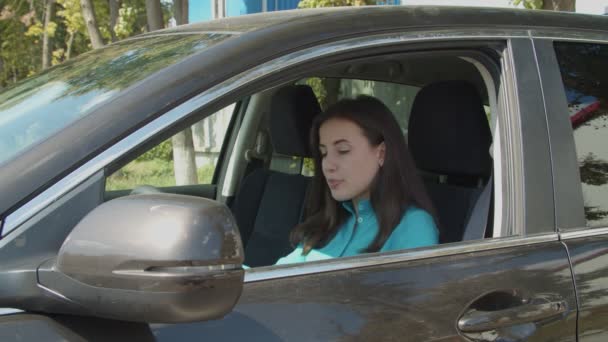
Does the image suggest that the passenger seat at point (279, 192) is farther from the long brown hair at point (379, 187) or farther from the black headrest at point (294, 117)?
the long brown hair at point (379, 187)

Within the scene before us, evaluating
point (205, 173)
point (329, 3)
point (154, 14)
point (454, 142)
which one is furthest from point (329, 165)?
point (154, 14)

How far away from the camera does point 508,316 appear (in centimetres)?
172

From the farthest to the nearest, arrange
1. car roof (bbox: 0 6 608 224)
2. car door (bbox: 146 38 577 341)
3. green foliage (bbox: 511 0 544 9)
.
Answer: green foliage (bbox: 511 0 544 9), car door (bbox: 146 38 577 341), car roof (bbox: 0 6 608 224)

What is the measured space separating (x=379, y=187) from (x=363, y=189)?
0.20ft

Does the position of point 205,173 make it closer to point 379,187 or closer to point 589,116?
point 379,187

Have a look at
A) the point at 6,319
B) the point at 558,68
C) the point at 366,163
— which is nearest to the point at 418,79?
the point at 366,163

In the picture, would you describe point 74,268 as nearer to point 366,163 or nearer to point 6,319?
point 6,319

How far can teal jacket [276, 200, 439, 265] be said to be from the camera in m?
2.19

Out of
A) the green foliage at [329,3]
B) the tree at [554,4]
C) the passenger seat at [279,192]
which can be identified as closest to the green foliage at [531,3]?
the tree at [554,4]

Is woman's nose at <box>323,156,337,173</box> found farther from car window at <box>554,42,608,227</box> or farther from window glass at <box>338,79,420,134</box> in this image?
window glass at <box>338,79,420,134</box>

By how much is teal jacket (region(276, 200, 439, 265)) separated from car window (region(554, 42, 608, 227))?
1.53 ft

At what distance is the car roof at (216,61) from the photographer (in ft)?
4.42

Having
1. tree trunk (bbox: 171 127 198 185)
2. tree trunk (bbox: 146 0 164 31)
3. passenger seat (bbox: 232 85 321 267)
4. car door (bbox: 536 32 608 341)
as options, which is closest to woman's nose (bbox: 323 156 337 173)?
passenger seat (bbox: 232 85 321 267)

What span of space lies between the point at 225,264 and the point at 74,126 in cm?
45
